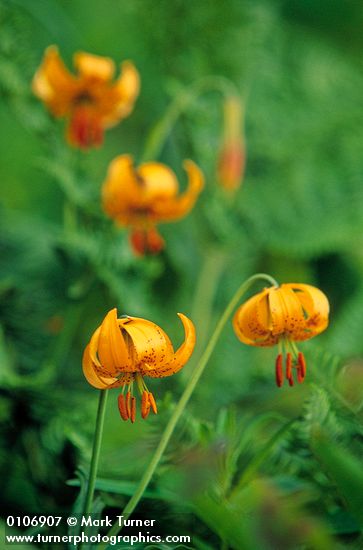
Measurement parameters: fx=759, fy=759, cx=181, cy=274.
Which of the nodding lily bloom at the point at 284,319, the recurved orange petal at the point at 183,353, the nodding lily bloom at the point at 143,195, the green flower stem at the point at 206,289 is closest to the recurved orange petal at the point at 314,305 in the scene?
the nodding lily bloom at the point at 284,319

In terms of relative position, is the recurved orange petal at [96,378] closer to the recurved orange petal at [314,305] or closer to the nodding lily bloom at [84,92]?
the recurved orange petal at [314,305]

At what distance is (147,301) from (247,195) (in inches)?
23.1

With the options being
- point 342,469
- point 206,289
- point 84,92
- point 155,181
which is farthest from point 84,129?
point 342,469

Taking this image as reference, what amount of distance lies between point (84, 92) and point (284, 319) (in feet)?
2.17

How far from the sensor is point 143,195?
43.1 inches

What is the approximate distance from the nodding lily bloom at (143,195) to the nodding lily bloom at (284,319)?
364 mm

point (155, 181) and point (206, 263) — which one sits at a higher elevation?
point (206, 263)

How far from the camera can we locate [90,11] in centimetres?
217

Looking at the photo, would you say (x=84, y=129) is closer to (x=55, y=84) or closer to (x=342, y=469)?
(x=55, y=84)

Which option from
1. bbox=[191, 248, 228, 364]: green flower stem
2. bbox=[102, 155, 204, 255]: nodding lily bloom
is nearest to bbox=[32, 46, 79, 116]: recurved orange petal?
bbox=[102, 155, 204, 255]: nodding lily bloom

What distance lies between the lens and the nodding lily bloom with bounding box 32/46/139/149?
1.18 m

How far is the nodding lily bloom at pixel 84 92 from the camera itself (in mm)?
1179

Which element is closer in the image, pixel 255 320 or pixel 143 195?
pixel 255 320

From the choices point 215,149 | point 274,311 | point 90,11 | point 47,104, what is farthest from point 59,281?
point 90,11
